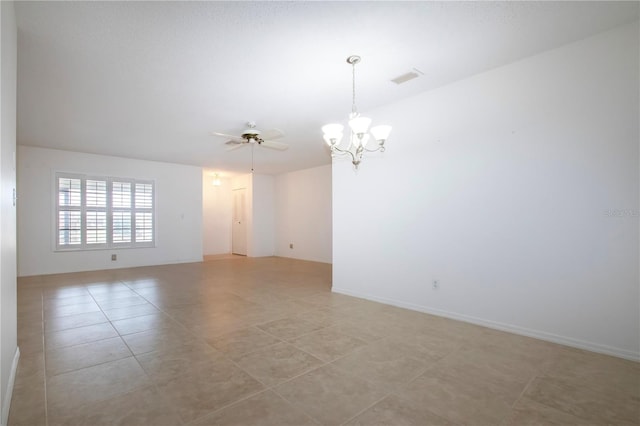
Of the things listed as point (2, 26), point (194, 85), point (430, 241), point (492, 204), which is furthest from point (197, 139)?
point (492, 204)

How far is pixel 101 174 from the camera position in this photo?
22.2ft

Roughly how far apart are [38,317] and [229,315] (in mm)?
2094

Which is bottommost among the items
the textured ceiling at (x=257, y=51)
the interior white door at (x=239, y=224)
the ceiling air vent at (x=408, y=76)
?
the interior white door at (x=239, y=224)

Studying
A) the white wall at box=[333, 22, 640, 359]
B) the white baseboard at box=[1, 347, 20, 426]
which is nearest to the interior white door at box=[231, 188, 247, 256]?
the white wall at box=[333, 22, 640, 359]

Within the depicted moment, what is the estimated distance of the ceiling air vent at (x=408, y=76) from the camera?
311 centimetres

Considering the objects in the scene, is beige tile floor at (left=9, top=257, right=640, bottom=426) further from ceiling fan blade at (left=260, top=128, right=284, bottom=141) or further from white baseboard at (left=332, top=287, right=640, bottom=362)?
ceiling fan blade at (left=260, top=128, right=284, bottom=141)

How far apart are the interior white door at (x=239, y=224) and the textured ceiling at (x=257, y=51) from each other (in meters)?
5.35

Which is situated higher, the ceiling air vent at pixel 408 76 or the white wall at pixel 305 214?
the ceiling air vent at pixel 408 76

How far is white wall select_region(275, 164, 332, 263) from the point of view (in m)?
8.14

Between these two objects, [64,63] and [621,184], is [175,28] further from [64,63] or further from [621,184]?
[621,184]

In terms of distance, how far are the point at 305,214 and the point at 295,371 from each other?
6608 mm

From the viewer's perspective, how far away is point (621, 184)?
2457 mm

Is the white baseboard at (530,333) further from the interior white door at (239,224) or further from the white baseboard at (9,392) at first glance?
the interior white door at (239,224)

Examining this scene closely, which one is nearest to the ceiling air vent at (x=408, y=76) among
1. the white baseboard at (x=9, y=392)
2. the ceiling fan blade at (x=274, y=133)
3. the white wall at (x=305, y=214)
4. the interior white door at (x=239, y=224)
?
the ceiling fan blade at (x=274, y=133)
